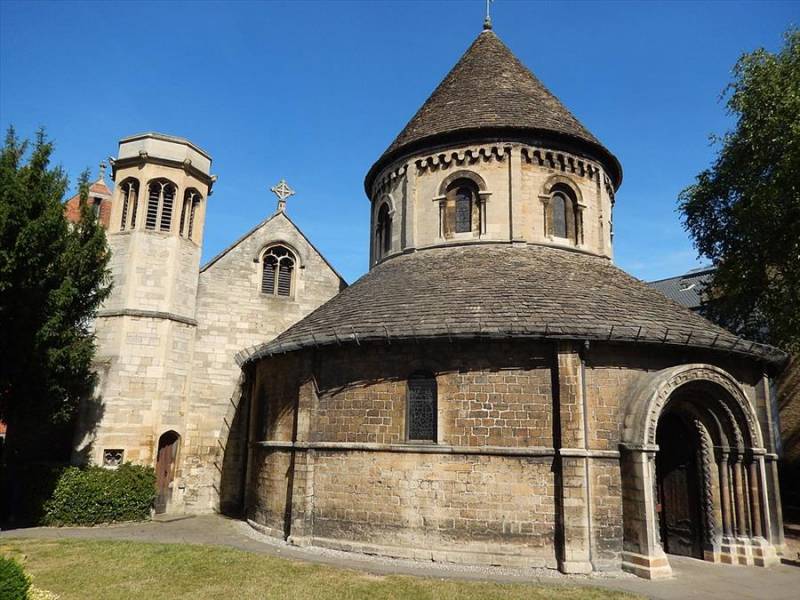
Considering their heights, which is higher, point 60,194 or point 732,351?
point 60,194

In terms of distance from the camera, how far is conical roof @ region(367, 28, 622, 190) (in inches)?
665

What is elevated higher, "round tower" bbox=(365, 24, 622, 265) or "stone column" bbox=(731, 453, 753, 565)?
"round tower" bbox=(365, 24, 622, 265)

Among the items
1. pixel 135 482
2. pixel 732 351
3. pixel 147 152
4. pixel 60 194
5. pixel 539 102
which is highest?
pixel 539 102

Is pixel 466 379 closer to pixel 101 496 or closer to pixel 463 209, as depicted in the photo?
pixel 463 209

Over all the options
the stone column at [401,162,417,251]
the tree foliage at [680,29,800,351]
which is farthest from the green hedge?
the tree foliage at [680,29,800,351]

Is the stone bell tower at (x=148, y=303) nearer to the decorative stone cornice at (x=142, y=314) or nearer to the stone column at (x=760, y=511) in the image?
the decorative stone cornice at (x=142, y=314)

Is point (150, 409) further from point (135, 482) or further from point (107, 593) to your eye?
point (107, 593)

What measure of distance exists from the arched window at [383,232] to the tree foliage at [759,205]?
1193cm

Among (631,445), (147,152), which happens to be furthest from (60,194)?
(631,445)

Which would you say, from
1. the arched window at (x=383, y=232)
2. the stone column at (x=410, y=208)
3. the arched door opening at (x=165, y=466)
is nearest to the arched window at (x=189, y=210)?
the arched window at (x=383, y=232)

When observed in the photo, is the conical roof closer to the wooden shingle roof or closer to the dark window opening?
the dark window opening

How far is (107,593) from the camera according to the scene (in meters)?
9.51

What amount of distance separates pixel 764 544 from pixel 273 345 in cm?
1219

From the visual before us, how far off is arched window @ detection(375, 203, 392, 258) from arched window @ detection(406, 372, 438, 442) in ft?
22.2
